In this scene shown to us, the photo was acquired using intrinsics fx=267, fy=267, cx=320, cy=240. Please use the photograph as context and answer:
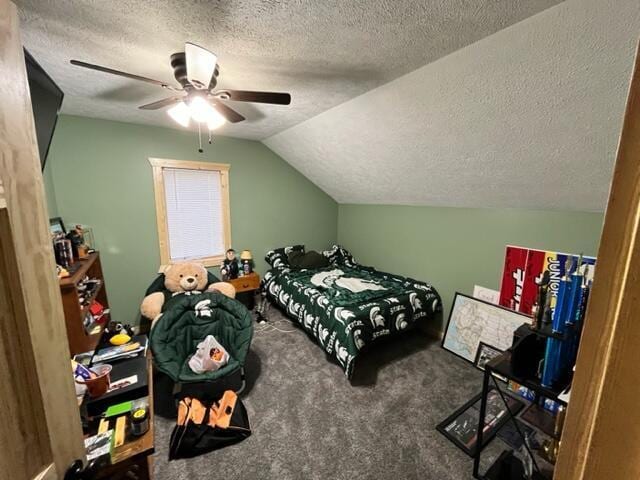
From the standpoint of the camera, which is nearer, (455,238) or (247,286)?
(455,238)

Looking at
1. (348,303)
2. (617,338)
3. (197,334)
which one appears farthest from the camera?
(348,303)

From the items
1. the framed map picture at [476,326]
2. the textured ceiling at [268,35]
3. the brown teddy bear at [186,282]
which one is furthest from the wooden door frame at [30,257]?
the framed map picture at [476,326]

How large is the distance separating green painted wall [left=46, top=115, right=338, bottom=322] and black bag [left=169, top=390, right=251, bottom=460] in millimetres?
1819

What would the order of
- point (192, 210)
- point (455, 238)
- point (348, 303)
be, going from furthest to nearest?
point (192, 210)
point (455, 238)
point (348, 303)

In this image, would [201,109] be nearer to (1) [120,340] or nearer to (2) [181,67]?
(2) [181,67]

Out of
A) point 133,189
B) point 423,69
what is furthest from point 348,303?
point 133,189

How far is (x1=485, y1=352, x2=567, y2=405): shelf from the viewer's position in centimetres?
120

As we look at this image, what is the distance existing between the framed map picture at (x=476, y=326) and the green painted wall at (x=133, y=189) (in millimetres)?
2544

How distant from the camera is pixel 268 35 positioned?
1.36 meters

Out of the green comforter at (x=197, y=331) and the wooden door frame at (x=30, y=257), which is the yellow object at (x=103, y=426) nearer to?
the green comforter at (x=197, y=331)

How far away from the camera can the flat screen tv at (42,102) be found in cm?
141

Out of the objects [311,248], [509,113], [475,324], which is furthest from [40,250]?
[311,248]

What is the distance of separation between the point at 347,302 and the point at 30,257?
237 centimetres

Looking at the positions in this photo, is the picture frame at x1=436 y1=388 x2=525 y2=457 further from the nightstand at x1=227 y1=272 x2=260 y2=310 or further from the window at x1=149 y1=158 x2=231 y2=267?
the window at x1=149 y1=158 x2=231 y2=267
